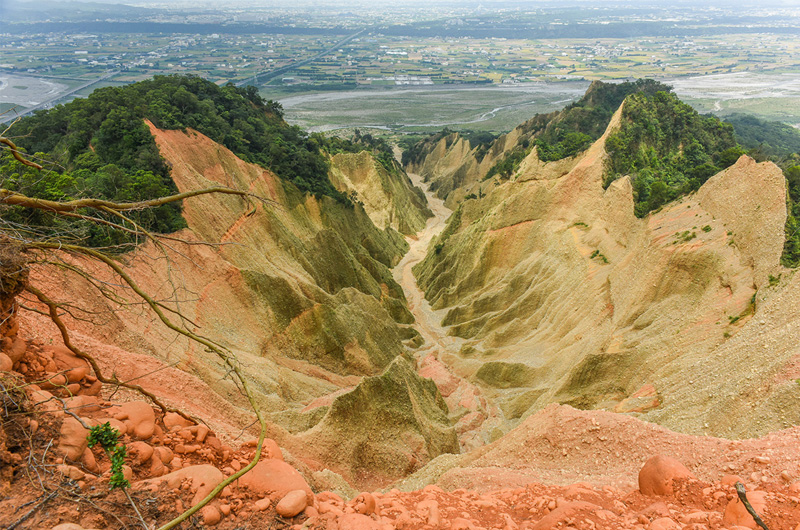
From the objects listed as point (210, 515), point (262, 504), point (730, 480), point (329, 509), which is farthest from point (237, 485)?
point (730, 480)

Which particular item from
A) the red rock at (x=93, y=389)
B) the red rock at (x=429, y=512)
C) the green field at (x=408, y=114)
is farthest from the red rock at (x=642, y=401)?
the green field at (x=408, y=114)

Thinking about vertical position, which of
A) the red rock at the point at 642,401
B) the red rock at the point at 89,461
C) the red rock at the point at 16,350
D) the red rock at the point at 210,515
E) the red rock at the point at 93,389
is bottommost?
the red rock at the point at 642,401

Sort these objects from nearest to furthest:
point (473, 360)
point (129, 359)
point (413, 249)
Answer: point (129, 359) < point (473, 360) < point (413, 249)

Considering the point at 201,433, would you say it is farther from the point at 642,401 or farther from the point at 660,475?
the point at 642,401

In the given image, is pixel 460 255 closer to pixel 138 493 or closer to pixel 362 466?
pixel 362 466

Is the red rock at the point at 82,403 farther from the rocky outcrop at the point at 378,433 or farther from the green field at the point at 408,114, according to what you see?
the green field at the point at 408,114

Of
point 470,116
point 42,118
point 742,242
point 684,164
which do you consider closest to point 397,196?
point 684,164

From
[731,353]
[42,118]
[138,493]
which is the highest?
[42,118]
